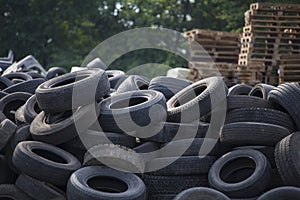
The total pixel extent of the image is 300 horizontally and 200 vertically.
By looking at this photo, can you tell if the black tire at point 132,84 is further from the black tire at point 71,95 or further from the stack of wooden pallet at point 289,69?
the stack of wooden pallet at point 289,69

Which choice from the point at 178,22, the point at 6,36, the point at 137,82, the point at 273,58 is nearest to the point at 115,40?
the point at 178,22

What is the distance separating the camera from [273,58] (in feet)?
36.7

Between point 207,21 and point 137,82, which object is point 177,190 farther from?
point 207,21

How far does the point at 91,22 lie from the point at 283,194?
2108 cm

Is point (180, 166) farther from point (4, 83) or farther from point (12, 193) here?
point (4, 83)

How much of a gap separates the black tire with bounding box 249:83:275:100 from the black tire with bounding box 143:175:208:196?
6.36 feet

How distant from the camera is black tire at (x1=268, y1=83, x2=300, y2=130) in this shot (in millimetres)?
6344

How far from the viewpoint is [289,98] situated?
6.41 metres

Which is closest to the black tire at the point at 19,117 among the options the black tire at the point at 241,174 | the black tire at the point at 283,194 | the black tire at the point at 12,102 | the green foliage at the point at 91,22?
the black tire at the point at 12,102

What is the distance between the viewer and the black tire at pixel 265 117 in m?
6.34

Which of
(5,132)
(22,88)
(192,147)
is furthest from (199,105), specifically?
(22,88)

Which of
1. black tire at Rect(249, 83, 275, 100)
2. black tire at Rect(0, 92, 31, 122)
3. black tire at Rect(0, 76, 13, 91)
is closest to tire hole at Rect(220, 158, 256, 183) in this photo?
black tire at Rect(249, 83, 275, 100)

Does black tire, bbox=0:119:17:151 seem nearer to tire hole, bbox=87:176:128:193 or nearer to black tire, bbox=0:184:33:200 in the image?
black tire, bbox=0:184:33:200

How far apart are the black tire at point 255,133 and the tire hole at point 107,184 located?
144cm
